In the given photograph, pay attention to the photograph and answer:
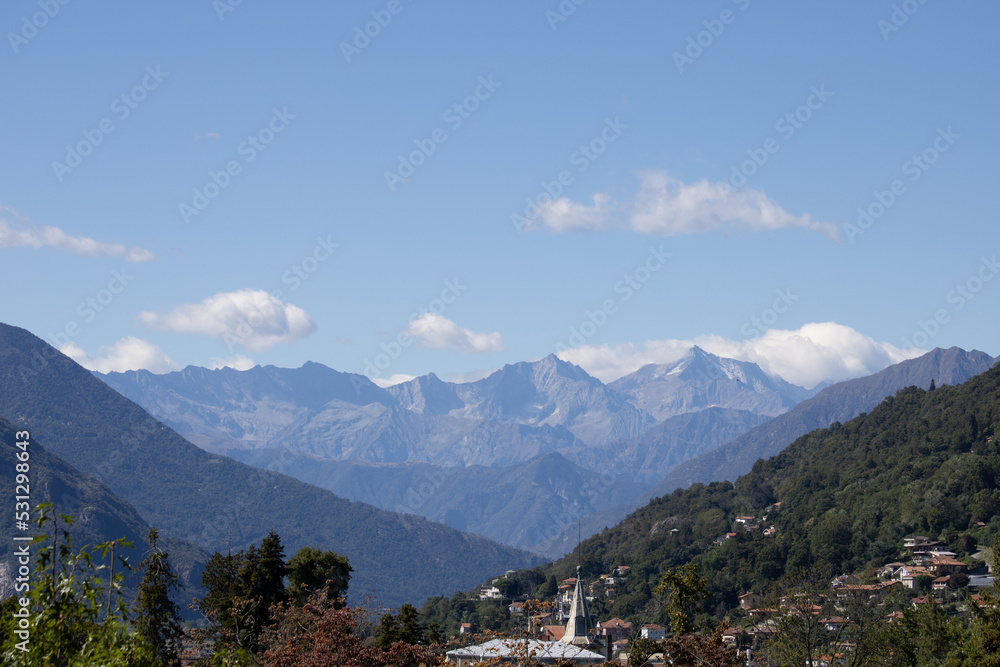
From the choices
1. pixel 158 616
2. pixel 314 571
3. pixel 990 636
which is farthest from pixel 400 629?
pixel 990 636

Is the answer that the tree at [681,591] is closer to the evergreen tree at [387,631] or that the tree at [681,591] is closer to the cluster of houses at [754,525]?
the evergreen tree at [387,631]

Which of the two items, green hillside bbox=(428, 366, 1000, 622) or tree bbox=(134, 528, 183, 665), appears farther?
green hillside bbox=(428, 366, 1000, 622)

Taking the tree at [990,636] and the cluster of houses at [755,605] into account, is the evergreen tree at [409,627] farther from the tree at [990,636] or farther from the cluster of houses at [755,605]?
the tree at [990,636]

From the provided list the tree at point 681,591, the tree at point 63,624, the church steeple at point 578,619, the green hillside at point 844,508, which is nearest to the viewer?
the tree at point 63,624

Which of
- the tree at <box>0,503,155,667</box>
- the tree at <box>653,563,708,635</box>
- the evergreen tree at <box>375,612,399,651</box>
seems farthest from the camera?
the evergreen tree at <box>375,612,399,651</box>

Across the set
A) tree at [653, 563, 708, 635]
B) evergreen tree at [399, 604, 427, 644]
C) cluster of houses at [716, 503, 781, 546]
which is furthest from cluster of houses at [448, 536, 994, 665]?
evergreen tree at [399, 604, 427, 644]

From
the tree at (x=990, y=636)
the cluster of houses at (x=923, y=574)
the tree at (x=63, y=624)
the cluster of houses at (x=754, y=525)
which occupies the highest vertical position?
the cluster of houses at (x=754, y=525)

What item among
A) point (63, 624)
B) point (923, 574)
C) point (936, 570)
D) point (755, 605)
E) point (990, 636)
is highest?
point (936, 570)

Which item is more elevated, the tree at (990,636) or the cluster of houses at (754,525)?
the cluster of houses at (754,525)

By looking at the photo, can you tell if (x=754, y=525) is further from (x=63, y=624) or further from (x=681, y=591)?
(x=63, y=624)

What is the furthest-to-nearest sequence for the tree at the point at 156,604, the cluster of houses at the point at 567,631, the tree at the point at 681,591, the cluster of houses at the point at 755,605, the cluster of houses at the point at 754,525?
the cluster of houses at the point at 754,525 → the cluster of houses at the point at 755,605 → the tree at the point at 681,591 → the tree at the point at 156,604 → the cluster of houses at the point at 567,631

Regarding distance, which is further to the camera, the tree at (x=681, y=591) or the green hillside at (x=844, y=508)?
the green hillside at (x=844, y=508)

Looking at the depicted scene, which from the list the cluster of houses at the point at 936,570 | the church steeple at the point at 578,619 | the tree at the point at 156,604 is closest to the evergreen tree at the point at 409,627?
the church steeple at the point at 578,619

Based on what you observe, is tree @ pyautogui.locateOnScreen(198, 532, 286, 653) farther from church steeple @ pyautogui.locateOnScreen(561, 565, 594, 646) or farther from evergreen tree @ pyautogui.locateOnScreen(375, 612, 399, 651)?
church steeple @ pyautogui.locateOnScreen(561, 565, 594, 646)
